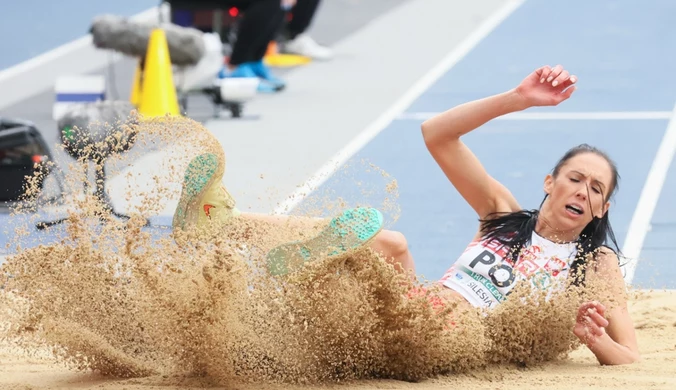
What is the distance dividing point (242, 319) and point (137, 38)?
6.63 metres

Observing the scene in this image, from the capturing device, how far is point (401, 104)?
10.7 metres

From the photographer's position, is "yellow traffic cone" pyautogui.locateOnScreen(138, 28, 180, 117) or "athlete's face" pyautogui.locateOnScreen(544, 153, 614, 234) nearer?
"athlete's face" pyautogui.locateOnScreen(544, 153, 614, 234)

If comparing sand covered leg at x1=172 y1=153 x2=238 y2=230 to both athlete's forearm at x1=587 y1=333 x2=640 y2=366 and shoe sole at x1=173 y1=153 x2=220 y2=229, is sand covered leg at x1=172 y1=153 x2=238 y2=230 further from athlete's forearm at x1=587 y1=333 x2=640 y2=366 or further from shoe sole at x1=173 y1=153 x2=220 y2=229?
athlete's forearm at x1=587 y1=333 x2=640 y2=366

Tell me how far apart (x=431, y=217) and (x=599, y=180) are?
301 centimetres

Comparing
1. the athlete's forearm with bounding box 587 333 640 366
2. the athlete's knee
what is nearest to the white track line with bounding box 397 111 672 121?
the athlete's forearm with bounding box 587 333 640 366

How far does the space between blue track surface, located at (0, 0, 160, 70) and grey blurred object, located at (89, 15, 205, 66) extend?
105 inches

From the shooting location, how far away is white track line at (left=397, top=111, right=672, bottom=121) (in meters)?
9.88

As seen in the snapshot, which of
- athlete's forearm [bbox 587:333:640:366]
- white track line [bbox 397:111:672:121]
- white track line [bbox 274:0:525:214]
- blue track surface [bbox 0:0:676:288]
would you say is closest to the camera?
athlete's forearm [bbox 587:333:640:366]

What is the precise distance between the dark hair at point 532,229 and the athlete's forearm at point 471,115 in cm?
35

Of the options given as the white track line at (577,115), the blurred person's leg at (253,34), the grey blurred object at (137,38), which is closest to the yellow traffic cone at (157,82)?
the grey blurred object at (137,38)

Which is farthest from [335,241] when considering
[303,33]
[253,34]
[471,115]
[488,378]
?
[303,33]

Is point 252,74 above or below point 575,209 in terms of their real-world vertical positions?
below

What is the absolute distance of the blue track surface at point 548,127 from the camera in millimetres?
7164

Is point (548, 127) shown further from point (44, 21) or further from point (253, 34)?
point (44, 21)
